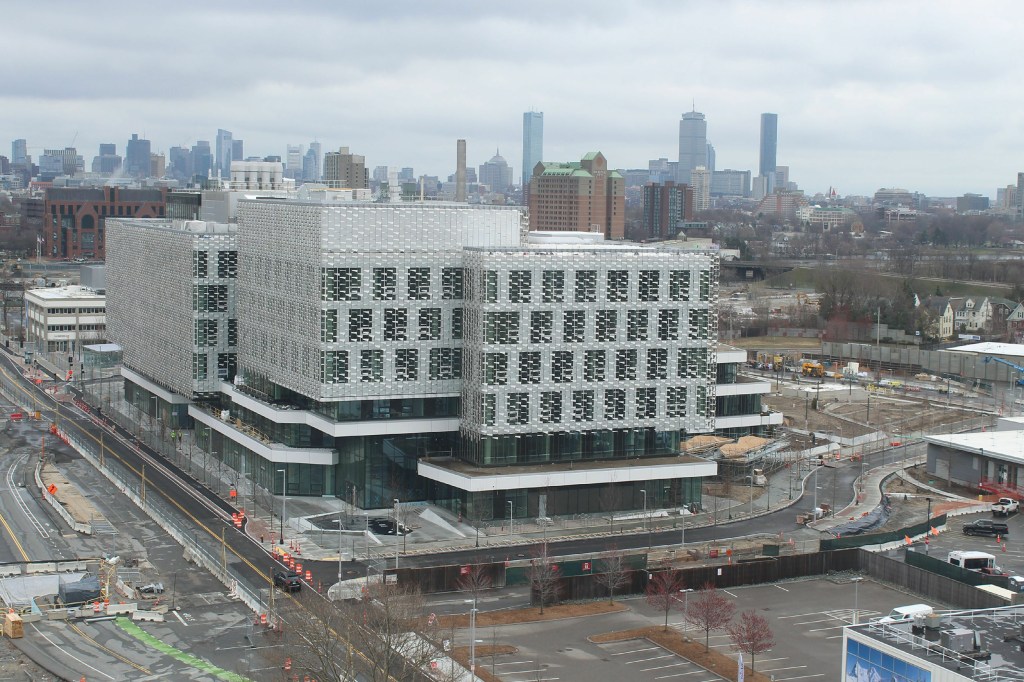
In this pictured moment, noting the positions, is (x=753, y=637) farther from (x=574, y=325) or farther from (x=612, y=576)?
(x=574, y=325)

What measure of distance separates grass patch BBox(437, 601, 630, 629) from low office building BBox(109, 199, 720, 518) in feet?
57.5

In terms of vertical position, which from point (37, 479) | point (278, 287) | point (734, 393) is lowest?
point (37, 479)

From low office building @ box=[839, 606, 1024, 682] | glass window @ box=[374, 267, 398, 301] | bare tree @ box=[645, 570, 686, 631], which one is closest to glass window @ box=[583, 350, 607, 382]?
glass window @ box=[374, 267, 398, 301]

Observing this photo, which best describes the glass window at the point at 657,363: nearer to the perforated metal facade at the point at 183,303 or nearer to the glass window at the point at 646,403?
the glass window at the point at 646,403

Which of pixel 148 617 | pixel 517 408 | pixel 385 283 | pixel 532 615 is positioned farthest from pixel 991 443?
pixel 148 617

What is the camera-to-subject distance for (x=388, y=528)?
91.9 meters

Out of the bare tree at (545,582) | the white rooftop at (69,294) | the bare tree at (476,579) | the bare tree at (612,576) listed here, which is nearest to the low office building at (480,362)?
the bare tree at (476,579)

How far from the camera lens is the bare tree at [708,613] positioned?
6712 cm

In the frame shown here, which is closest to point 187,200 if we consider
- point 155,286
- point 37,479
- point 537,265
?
point 155,286

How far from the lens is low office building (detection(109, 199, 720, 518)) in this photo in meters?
93.9

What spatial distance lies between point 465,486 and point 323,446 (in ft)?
46.2

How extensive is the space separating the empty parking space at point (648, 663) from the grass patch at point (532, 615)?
5148mm

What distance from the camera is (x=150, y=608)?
73.9 metres

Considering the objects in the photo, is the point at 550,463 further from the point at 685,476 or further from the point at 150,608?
the point at 150,608
